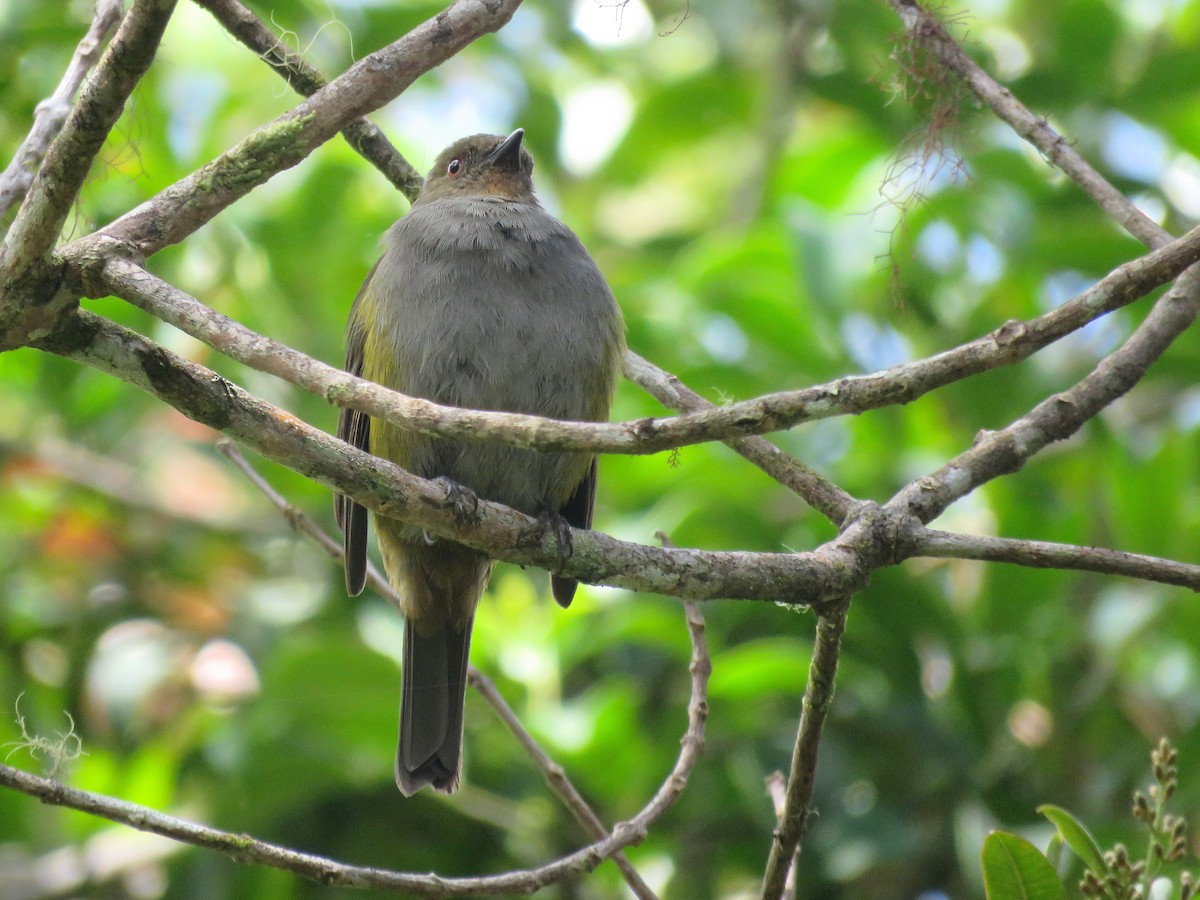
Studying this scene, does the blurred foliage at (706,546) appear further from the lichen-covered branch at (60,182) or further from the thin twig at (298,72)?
the lichen-covered branch at (60,182)

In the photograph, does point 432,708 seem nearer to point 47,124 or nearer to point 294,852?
point 294,852

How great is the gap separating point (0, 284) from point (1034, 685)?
12.3 feet

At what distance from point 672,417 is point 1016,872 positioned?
3.82 ft

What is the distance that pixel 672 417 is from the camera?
223 cm

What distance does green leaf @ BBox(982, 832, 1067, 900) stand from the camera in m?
2.55

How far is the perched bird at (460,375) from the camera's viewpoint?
3777mm

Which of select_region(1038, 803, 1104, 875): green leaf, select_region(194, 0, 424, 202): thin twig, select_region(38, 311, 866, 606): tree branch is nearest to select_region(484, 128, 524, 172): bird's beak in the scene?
select_region(194, 0, 424, 202): thin twig

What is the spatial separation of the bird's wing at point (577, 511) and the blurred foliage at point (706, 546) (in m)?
0.23

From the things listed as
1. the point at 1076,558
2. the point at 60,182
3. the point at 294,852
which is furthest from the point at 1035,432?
the point at 60,182

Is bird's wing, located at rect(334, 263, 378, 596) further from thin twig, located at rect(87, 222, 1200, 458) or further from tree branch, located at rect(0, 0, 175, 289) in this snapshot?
tree branch, located at rect(0, 0, 175, 289)

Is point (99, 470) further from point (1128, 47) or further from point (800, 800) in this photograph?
point (1128, 47)

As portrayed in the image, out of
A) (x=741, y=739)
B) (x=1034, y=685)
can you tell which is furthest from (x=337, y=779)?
(x=1034, y=685)

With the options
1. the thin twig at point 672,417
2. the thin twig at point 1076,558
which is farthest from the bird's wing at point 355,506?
the thin twig at point 1076,558

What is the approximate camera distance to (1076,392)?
10.0 feet
